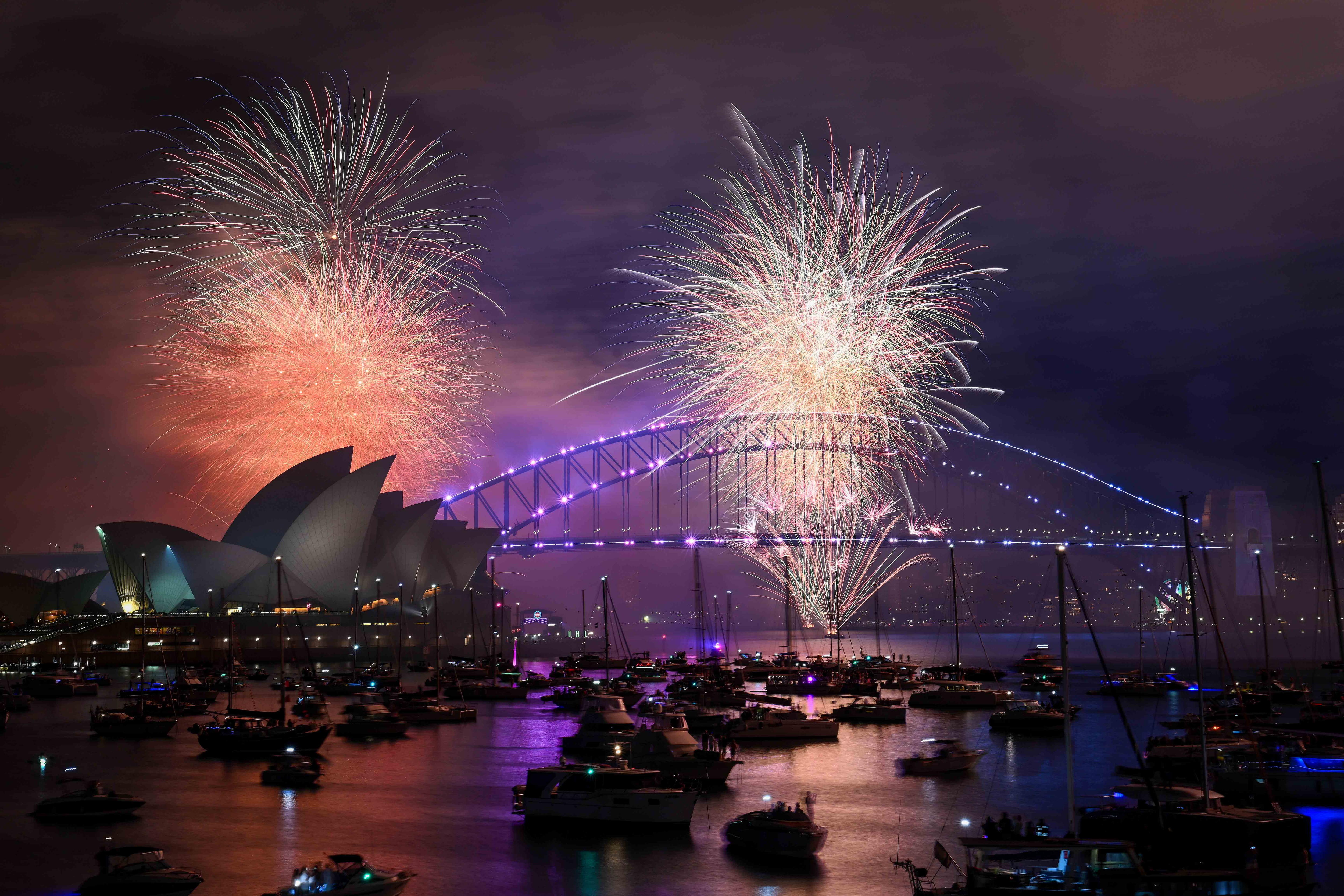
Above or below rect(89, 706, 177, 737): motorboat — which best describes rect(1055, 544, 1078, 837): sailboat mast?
above

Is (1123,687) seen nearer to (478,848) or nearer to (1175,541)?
(478,848)

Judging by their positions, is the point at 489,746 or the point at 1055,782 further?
the point at 489,746

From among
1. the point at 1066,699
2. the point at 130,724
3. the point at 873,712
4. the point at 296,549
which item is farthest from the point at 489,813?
the point at 296,549

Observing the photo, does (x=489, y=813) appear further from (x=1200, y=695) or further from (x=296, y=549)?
(x=296, y=549)

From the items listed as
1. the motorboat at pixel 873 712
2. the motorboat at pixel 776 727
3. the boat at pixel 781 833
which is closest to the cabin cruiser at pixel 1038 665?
the motorboat at pixel 873 712

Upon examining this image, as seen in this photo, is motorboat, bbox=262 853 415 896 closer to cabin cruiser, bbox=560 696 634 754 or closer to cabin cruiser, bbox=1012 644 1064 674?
cabin cruiser, bbox=560 696 634 754

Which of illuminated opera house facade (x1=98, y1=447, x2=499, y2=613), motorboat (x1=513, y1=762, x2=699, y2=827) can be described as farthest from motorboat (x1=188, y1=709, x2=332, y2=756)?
illuminated opera house facade (x1=98, y1=447, x2=499, y2=613)

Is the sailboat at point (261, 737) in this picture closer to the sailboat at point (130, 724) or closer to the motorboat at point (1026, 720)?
the sailboat at point (130, 724)

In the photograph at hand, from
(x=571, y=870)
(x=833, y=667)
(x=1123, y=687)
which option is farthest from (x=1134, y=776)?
(x=833, y=667)
